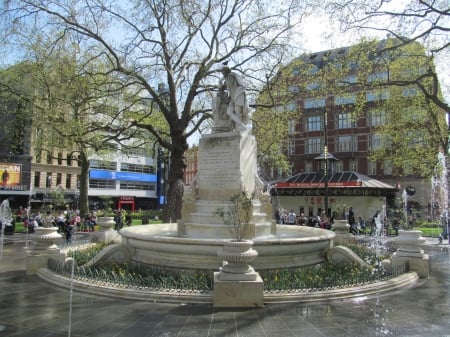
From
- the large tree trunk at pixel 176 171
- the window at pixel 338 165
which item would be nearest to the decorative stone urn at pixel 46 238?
the large tree trunk at pixel 176 171

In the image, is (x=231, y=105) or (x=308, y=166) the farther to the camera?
(x=308, y=166)

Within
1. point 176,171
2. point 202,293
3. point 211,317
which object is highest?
point 176,171

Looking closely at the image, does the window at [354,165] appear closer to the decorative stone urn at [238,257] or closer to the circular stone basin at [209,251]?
the circular stone basin at [209,251]

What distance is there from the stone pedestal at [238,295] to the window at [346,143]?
178 feet

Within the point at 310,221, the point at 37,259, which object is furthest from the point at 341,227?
the point at 37,259

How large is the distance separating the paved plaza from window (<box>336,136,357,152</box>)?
52.0 m

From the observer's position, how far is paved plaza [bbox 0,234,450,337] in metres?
5.86

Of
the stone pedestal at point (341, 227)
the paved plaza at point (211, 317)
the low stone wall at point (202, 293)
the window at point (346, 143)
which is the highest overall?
the window at point (346, 143)

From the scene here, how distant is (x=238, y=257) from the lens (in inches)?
285

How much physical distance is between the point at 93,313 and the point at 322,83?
62.5 ft

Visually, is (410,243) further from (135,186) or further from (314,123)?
(135,186)

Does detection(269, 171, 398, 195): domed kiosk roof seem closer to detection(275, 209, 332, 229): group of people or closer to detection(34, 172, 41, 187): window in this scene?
detection(275, 209, 332, 229): group of people

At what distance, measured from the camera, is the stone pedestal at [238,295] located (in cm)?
720

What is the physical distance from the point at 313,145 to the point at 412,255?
51.3 m
